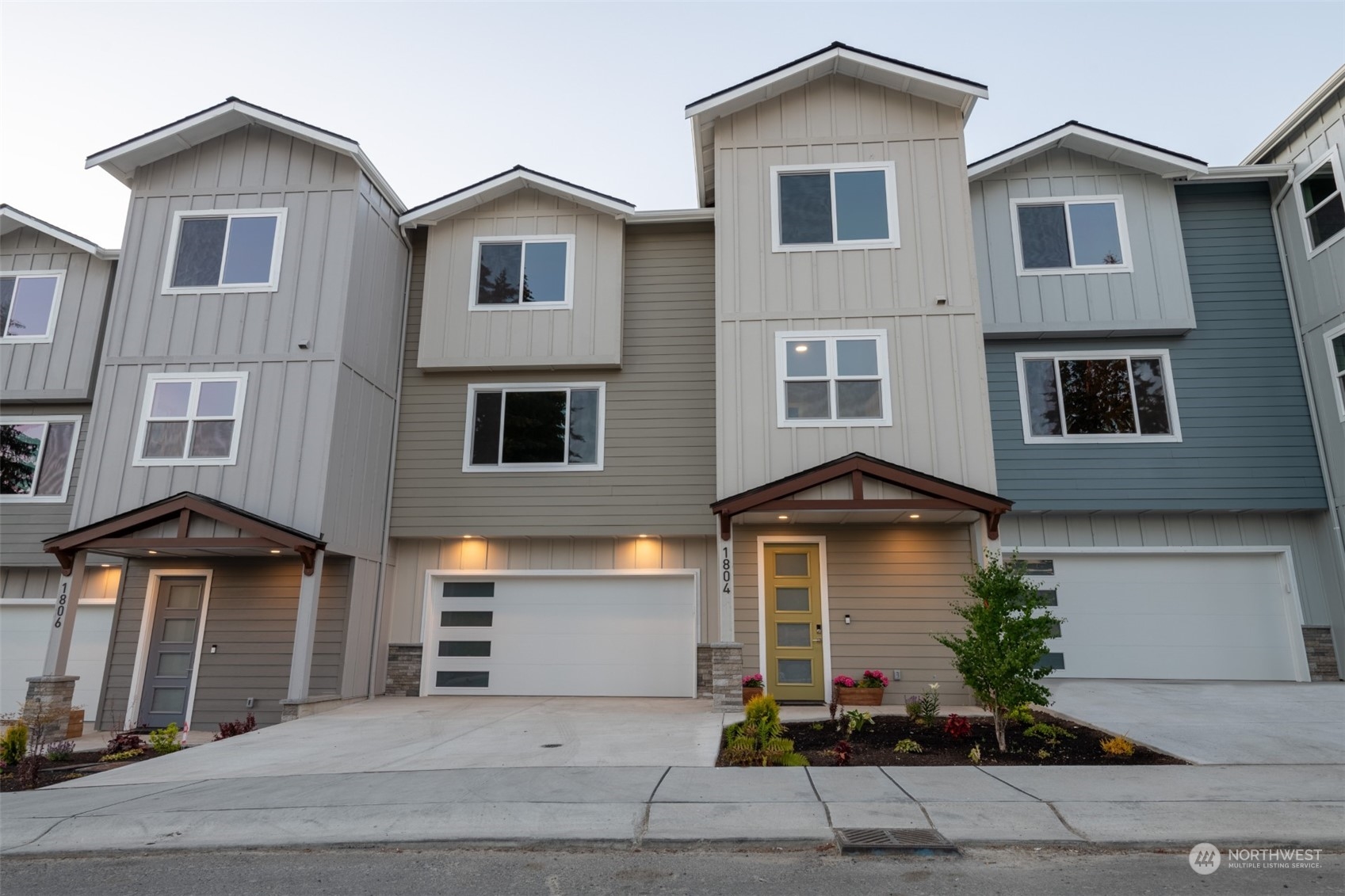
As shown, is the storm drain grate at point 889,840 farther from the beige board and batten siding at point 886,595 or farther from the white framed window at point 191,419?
the white framed window at point 191,419

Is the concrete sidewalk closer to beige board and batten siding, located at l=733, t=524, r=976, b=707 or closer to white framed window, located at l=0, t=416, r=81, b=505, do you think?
beige board and batten siding, located at l=733, t=524, r=976, b=707

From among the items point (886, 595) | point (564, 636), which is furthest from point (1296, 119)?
point (564, 636)

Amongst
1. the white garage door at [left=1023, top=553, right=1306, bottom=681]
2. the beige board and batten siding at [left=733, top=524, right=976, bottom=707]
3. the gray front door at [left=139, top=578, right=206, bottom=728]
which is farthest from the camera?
the white garage door at [left=1023, top=553, right=1306, bottom=681]

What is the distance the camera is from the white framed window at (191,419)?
37.0 feet

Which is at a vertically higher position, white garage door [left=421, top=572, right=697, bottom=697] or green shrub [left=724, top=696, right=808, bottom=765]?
white garage door [left=421, top=572, right=697, bottom=697]

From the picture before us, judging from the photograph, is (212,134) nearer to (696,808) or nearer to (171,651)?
(171,651)

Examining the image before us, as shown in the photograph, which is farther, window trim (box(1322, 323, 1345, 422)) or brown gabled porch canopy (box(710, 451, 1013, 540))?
window trim (box(1322, 323, 1345, 422))

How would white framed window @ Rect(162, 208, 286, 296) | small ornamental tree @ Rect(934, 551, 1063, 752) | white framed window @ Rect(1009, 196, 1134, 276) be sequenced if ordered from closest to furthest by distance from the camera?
small ornamental tree @ Rect(934, 551, 1063, 752)
white framed window @ Rect(162, 208, 286, 296)
white framed window @ Rect(1009, 196, 1134, 276)

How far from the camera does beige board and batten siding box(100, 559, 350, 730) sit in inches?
453

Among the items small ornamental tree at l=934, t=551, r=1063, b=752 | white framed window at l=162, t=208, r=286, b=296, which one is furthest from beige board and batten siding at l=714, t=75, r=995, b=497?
white framed window at l=162, t=208, r=286, b=296

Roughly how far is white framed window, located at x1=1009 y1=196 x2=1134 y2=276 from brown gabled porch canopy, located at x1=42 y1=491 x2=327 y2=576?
11705 millimetres

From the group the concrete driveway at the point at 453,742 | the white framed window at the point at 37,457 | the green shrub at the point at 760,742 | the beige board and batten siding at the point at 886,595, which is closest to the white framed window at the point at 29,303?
the white framed window at the point at 37,457

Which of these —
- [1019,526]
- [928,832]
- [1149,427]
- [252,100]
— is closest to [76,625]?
[252,100]

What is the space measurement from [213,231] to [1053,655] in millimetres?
14421
